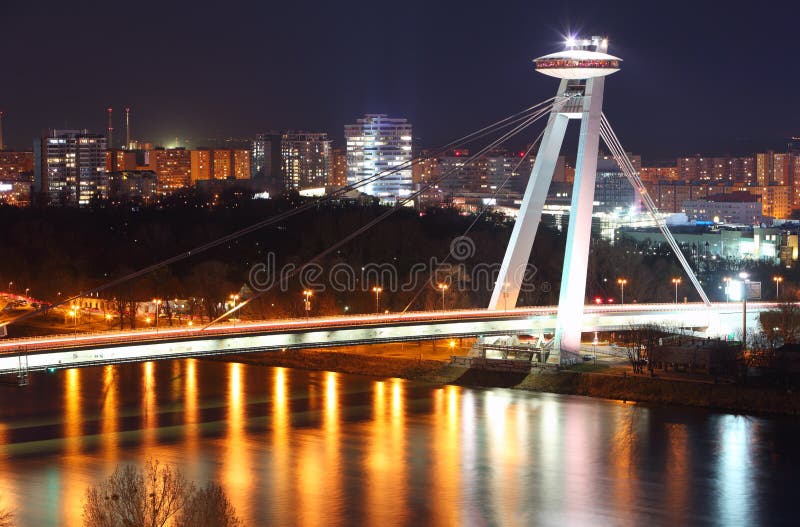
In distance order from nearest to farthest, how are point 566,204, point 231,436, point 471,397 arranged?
point 231,436 < point 471,397 < point 566,204

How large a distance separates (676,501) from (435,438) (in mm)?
2262

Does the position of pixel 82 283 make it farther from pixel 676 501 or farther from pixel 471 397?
pixel 676 501

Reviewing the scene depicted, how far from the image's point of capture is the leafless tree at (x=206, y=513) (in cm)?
680

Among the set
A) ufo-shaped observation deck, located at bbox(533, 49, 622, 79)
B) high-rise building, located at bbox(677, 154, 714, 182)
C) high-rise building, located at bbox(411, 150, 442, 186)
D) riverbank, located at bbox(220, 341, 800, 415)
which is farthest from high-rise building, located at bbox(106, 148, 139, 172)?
ufo-shaped observation deck, located at bbox(533, 49, 622, 79)

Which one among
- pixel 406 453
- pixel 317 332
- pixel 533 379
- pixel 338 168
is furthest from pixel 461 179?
pixel 406 453

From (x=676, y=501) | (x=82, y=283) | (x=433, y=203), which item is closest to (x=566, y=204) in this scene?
(x=433, y=203)

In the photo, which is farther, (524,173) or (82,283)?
(524,173)

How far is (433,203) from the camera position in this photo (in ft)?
117

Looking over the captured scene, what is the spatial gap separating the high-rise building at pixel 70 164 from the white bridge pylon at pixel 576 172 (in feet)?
96.8

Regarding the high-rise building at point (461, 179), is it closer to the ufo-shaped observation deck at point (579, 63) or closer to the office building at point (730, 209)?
the office building at point (730, 209)

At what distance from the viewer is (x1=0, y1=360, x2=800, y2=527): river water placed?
8125 millimetres

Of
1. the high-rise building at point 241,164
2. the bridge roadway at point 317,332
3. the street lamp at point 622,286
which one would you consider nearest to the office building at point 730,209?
the street lamp at point 622,286

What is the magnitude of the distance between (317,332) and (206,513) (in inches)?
177

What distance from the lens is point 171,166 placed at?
46.5 meters
